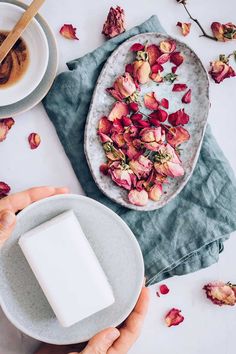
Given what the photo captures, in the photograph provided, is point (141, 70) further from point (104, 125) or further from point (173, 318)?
point (173, 318)

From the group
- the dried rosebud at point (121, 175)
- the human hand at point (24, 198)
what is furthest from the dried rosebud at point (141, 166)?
the human hand at point (24, 198)

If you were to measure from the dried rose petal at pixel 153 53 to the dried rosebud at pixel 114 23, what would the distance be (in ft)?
0.21

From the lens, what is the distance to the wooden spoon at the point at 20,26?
812 mm

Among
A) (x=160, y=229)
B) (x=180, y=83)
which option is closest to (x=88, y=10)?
(x=180, y=83)

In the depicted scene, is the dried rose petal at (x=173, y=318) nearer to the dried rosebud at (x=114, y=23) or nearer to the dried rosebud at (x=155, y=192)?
the dried rosebud at (x=155, y=192)

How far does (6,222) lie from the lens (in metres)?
0.74

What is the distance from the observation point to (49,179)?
894 mm

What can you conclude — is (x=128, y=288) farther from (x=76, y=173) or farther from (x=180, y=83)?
(x=180, y=83)

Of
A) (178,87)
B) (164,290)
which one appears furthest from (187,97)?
(164,290)

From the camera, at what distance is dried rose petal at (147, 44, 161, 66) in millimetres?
888

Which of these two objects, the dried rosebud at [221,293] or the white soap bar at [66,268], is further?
the dried rosebud at [221,293]

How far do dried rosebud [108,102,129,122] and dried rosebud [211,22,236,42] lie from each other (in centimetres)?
24

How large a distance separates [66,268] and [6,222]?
127mm

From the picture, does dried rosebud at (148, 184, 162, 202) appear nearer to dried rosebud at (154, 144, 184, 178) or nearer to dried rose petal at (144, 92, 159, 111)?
dried rosebud at (154, 144, 184, 178)
